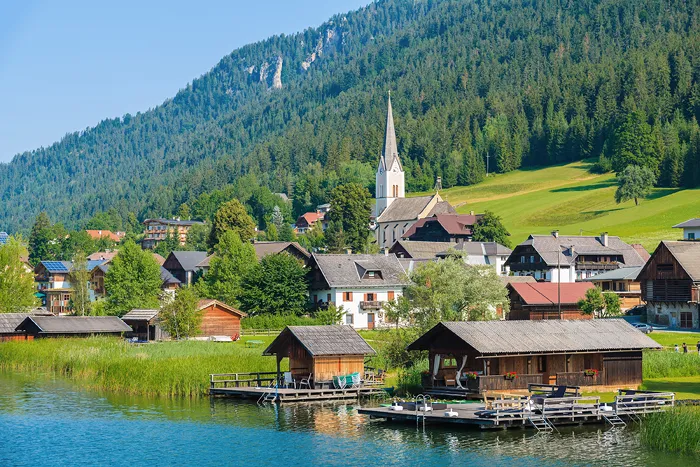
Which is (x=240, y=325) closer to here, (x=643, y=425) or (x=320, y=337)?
(x=320, y=337)

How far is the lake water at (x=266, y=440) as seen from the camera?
137 feet

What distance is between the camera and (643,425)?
154 ft

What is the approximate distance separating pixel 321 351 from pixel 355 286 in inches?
1733

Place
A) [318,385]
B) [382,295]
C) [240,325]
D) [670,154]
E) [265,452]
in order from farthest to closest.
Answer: [670,154]
[382,295]
[240,325]
[318,385]
[265,452]

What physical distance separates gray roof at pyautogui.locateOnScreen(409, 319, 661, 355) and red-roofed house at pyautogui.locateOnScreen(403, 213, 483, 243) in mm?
97000

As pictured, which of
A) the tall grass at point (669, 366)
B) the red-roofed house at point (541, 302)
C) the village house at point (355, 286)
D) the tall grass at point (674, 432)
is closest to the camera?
the tall grass at point (674, 432)

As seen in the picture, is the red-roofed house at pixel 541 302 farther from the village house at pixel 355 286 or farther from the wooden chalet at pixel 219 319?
the wooden chalet at pixel 219 319

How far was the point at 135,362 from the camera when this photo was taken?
63.5 metres

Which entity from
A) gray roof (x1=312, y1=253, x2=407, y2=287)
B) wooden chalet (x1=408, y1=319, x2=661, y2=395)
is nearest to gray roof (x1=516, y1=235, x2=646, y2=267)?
gray roof (x1=312, y1=253, x2=407, y2=287)

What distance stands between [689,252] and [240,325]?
44.8 meters

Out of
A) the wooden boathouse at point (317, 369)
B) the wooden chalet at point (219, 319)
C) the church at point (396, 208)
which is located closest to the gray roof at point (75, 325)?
the wooden chalet at point (219, 319)

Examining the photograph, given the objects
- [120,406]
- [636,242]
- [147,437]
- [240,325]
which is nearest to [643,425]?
[147,437]

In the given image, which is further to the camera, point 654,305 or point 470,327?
point 654,305

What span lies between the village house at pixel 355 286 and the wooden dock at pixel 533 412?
168 feet
